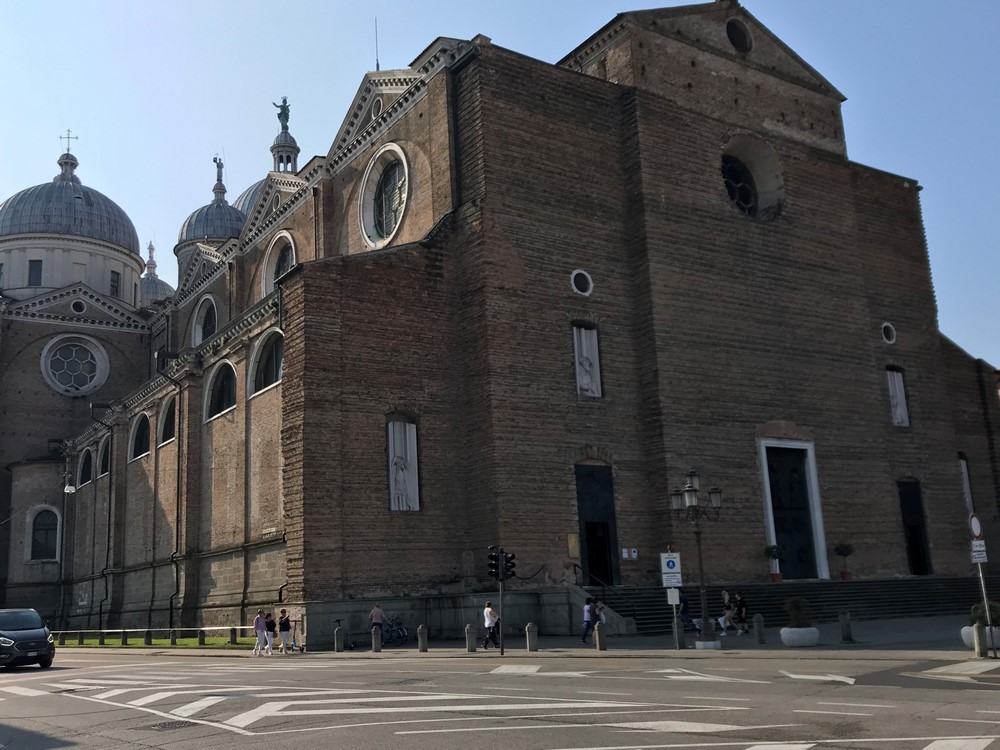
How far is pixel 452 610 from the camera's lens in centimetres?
2577

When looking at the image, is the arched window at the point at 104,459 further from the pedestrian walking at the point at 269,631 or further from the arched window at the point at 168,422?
the pedestrian walking at the point at 269,631

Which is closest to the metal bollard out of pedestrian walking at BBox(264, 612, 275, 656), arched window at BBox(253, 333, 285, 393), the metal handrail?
the metal handrail

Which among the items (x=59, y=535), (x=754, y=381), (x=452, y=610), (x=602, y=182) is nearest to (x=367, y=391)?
(x=452, y=610)

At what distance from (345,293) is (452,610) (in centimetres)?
889

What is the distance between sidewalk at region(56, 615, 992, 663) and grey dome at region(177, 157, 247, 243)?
40.0m

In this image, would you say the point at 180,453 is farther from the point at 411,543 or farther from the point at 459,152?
the point at 459,152

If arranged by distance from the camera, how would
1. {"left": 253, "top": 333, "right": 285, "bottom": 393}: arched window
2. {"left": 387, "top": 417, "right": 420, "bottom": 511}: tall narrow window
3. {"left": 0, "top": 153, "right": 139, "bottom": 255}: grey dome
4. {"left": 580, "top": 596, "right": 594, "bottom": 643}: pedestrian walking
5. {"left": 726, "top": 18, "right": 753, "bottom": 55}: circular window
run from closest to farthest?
{"left": 580, "top": 596, "right": 594, "bottom": 643}: pedestrian walking → {"left": 387, "top": 417, "right": 420, "bottom": 511}: tall narrow window → {"left": 253, "top": 333, "right": 285, "bottom": 393}: arched window → {"left": 726, "top": 18, "right": 753, "bottom": 55}: circular window → {"left": 0, "top": 153, "right": 139, "bottom": 255}: grey dome

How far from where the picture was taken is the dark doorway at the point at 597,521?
28.0 m

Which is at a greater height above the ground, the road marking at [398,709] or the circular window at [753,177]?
the circular window at [753,177]

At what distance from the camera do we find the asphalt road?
29.7ft

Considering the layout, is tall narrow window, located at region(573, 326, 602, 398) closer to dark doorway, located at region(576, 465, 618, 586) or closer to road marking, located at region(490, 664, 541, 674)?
dark doorway, located at region(576, 465, 618, 586)

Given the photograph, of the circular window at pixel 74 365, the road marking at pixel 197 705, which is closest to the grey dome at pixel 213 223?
the circular window at pixel 74 365

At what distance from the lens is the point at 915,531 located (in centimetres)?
3516

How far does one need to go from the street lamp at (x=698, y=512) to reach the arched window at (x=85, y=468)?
3075 cm
